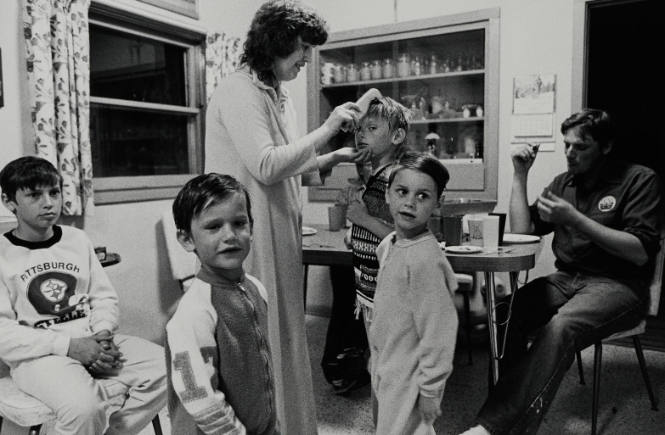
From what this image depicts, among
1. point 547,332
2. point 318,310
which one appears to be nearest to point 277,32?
point 547,332

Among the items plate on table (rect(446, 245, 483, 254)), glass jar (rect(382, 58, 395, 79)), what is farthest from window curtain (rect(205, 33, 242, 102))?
plate on table (rect(446, 245, 483, 254))

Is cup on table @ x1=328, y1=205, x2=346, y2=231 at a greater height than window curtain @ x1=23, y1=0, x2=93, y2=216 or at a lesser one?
lesser

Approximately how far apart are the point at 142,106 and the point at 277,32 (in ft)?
6.84

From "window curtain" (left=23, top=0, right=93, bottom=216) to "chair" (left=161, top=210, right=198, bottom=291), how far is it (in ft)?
1.69

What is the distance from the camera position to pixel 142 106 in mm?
3357

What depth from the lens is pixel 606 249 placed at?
201cm

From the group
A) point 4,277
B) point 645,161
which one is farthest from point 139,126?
point 645,161

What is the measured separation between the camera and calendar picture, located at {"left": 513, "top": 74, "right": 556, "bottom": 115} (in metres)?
3.27

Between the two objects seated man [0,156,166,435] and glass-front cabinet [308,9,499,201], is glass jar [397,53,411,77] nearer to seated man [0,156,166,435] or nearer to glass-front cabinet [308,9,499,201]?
glass-front cabinet [308,9,499,201]

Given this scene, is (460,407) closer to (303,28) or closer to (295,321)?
(295,321)

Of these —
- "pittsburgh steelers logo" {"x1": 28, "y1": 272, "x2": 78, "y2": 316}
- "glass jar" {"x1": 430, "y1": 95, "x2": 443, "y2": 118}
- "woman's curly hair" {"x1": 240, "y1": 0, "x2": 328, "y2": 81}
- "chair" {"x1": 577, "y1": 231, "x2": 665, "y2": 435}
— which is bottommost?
"chair" {"x1": 577, "y1": 231, "x2": 665, "y2": 435}

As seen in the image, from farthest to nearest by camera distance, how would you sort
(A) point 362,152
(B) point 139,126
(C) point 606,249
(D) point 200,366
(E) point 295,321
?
(B) point 139,126, (C) point 606,249, (A) point 362,152, (E) point 295,321, (D) point 200,366

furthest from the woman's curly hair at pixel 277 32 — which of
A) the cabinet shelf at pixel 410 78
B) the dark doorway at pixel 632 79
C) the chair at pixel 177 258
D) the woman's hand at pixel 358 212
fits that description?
the dark doorway at pixel 632 79

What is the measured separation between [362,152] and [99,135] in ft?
6.75
